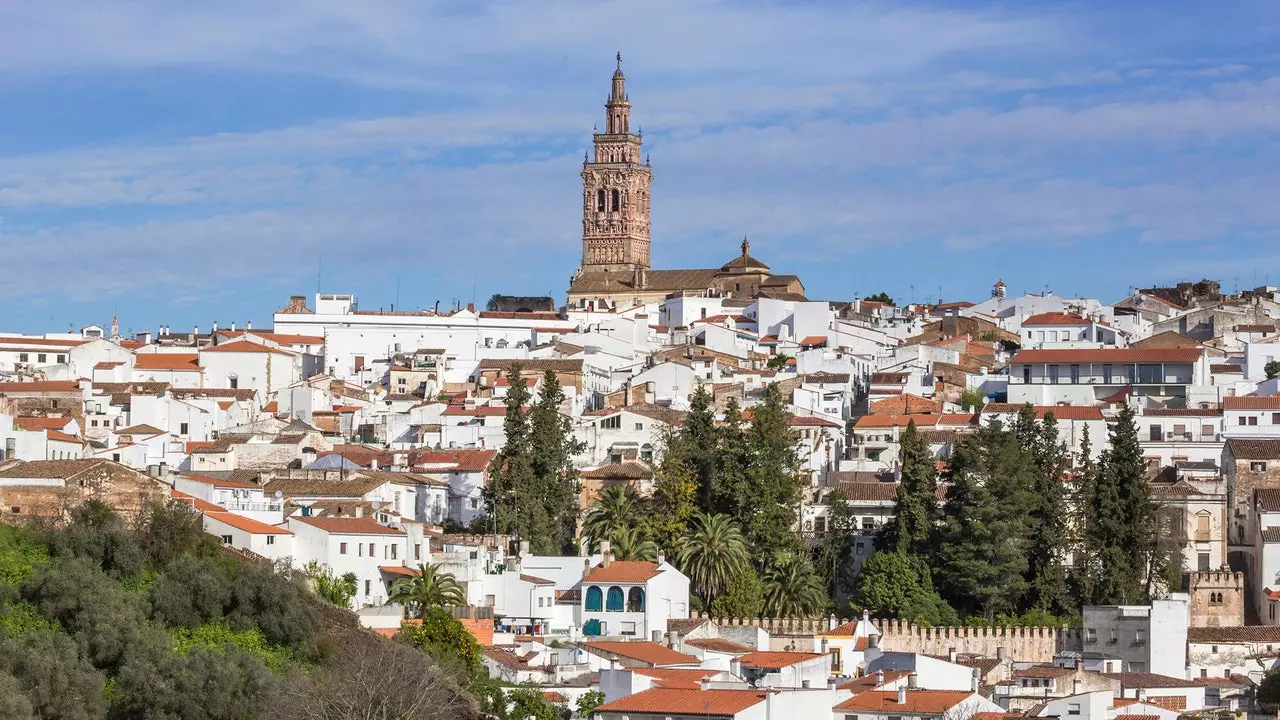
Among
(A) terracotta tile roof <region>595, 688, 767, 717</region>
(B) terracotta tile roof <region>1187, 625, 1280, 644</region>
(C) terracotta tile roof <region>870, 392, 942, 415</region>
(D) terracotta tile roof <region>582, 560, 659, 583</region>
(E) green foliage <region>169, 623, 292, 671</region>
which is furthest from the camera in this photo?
(C) terracotta tile roof <region>870, 392, 942, 415</region>

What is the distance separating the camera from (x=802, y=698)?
146ft

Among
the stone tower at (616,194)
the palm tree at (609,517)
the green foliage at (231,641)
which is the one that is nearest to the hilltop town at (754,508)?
the palm tree at (609,517)

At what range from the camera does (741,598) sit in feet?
189

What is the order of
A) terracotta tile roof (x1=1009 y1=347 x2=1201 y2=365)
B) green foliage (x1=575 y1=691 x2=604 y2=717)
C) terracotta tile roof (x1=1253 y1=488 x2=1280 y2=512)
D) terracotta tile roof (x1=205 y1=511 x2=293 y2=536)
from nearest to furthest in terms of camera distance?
green foliage (x1=575 y1=691 x2=604 y2=717) → terracotta tile roof (x1=205 y1=511 x2=293 y2=536) → terracotta tile roof (x1=1253 y1=488 x2=1280 y2=512) → terracotta tile roof (x1=1009 y1=347 x2=1201 y2=365)

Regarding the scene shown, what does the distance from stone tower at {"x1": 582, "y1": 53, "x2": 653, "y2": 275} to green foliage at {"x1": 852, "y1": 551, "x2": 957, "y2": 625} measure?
260 feet

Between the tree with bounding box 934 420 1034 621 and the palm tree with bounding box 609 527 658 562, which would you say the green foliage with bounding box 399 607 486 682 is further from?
the tree with bounding box 934 420 1034 621

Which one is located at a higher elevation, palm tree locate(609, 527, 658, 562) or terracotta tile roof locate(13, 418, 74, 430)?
terracotta tile roof locate(13, 418, 74, 430)

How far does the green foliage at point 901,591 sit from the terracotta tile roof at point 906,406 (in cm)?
1722

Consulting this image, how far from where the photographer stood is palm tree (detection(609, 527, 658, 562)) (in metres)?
59.2

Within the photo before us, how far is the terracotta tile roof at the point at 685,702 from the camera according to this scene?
43.5 meters

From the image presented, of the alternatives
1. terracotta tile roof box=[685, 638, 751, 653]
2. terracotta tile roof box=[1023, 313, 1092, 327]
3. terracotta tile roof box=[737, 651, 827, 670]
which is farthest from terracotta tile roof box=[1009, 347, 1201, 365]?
terracotta tile roof box=[737, 651, 827, 670]

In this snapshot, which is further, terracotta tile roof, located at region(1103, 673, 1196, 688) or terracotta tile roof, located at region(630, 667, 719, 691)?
terracotta tile roof, located at region(1103, 673, 1196, 688)

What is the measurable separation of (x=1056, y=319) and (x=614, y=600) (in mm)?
41859

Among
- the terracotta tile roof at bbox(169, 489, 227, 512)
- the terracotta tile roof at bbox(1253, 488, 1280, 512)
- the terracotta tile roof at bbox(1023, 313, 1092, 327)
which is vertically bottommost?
the terracotta tile roof at bbox(169, 489, 227, 512)
